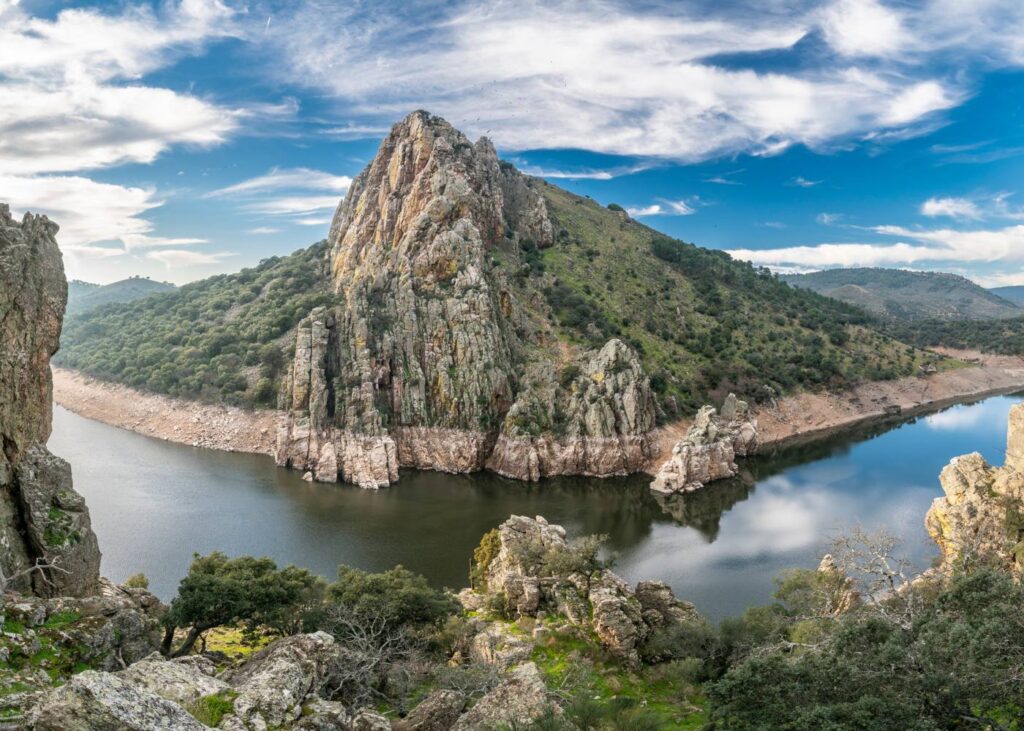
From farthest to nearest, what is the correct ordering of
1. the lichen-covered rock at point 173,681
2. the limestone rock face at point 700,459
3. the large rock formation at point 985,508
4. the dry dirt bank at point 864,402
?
the dry dirt bank at point 864,402, the limestone rock face at point 700,459, the large rock formation at point 985,508, the lichen-covered rock at point 173,681

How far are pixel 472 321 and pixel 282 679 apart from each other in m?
61.5

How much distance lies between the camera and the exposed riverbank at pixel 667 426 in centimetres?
7406

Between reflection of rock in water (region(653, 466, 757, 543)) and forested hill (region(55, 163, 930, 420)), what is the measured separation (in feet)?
48.7

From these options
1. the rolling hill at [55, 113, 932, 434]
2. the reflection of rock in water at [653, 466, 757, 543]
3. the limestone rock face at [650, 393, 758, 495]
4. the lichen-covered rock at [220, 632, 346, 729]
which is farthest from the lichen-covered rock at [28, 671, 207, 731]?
the rolling hill at [55, 113, 932, 434]

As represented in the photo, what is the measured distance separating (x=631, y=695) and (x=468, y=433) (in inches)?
1813

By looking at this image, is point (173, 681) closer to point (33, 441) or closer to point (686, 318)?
point (33, 441)

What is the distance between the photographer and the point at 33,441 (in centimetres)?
2153

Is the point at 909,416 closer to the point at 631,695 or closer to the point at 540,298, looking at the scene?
the point at 540,298

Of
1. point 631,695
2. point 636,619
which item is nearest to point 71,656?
point 631,695

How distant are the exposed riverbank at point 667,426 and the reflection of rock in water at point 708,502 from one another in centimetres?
740

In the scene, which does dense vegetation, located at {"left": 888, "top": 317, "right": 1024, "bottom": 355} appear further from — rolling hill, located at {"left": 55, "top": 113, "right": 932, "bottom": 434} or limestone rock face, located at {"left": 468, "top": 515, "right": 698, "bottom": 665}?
limestone rock face, located at {"left": 468, "top": 515, "right": 698, "bottom": 665}

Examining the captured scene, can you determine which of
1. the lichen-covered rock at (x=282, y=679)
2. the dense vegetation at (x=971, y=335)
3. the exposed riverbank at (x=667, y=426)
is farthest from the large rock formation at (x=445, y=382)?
the dense vegetation at (x=971, y=335)

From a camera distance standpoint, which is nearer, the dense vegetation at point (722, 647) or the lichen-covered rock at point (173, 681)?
the lichen-covered rock at point (173, 681)

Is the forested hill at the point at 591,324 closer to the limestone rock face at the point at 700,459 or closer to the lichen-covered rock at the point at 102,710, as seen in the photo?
the limestone rock face at the point at 700,459
